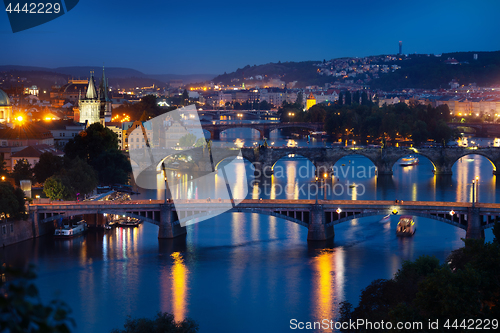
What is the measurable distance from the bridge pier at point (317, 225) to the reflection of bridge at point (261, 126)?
29.8 metres

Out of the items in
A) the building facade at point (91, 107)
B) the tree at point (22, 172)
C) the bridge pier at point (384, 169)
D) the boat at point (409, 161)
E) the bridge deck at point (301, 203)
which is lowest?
the bridge deck at point (301, 203)

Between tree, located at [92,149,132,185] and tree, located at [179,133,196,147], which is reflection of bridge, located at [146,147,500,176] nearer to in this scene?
tree, located at [179,133,196,147]

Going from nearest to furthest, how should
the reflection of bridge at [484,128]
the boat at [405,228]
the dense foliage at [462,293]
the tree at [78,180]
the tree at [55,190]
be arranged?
the dense foliage at [462,293] → the boat at [405,228] → the tree at [55,190] → the tree at [78,180] → the reflection of bridge at [484,128]

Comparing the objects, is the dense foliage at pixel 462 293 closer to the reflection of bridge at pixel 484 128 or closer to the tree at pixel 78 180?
the tree at pixel 78 180

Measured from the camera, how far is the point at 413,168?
36125 millimetres

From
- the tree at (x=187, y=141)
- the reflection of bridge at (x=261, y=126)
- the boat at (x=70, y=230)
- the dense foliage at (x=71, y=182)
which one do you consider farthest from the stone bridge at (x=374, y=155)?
the boat at (x=70, y=230)

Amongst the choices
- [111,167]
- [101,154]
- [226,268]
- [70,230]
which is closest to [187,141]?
[101,154]

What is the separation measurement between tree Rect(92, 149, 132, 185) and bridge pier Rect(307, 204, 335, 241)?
11512 millimetres

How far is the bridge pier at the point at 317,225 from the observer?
1759 cm

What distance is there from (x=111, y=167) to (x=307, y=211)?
11853 mm

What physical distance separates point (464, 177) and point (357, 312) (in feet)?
72.8

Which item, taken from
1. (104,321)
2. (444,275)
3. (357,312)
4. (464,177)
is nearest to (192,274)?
(104,321)

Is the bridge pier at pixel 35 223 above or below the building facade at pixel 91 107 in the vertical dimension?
below

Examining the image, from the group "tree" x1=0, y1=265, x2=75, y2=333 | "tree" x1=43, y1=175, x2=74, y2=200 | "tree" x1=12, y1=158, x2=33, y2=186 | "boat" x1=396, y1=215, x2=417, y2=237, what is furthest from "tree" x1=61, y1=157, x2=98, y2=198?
"tree" x1=0, y1=265, x2=75, y2=333
